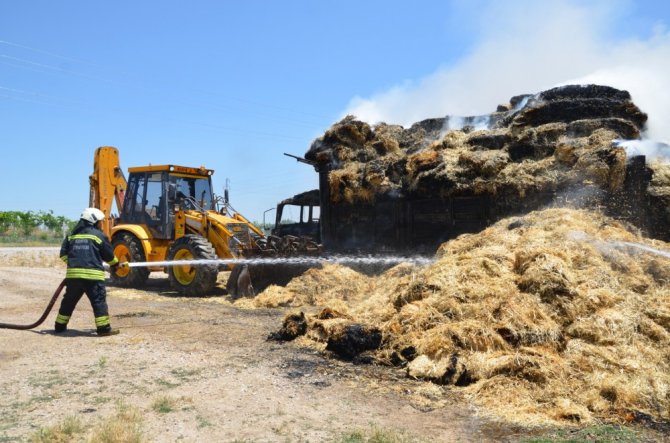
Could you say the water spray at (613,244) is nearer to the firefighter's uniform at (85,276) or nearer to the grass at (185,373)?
the grass at (185,373)

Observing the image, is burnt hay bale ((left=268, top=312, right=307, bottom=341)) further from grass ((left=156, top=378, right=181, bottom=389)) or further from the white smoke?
the white smoke

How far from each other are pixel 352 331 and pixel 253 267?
5394mm

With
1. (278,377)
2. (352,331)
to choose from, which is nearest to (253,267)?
(352,331)

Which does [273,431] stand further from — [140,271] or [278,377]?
[140,271]

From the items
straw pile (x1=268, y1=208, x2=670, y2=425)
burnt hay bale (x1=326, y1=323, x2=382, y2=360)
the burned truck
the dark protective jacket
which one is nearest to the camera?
straw pile (x1=268, y1=208, x2=670, y2=425)

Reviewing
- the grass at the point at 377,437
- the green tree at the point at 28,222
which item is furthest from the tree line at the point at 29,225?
the grass at the point at 377,437

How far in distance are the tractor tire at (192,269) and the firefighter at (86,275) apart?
13.2ft

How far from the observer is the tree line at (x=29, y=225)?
46.7m

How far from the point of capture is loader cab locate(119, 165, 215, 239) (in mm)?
13422

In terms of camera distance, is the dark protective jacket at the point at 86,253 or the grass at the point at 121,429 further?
the dark protective jacket at the point at 86,253

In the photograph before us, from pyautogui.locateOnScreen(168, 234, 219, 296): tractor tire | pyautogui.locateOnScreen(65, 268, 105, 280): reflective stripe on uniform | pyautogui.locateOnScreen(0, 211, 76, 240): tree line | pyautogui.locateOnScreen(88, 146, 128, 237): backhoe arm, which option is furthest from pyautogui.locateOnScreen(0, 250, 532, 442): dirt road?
pyautogui.locateOnScreen(0, 211, 76, 240): tree line

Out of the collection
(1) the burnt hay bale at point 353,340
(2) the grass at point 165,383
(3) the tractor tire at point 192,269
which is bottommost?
(2) the grass at point 165,383

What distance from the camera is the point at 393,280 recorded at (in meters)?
10.3

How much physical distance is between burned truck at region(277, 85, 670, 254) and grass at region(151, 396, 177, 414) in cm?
764
